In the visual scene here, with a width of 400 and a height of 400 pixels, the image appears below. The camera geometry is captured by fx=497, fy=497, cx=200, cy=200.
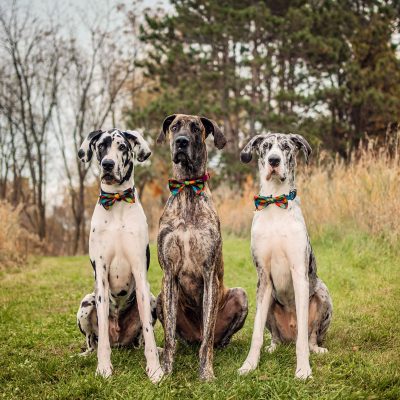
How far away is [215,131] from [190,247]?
3.40 ft

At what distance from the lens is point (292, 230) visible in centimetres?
384

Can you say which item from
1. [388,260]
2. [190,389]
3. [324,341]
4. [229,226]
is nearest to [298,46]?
[229,226]

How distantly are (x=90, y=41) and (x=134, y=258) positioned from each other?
2079 cm

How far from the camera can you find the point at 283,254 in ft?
12.7

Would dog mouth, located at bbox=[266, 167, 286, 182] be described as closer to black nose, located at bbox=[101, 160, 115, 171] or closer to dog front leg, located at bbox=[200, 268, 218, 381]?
dog front leg, located at bbox=[200, 268, 218, 381]

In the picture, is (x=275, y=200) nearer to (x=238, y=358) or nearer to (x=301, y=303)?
(x=301, y=303)

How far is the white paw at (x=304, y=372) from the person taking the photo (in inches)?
141

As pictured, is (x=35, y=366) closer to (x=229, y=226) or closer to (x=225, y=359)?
(x=225, y=359)

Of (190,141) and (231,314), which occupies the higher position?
(190,141)

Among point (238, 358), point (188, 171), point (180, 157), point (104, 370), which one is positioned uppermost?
point (180, 157)

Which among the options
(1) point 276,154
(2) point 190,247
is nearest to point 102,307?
(2) point 190,247

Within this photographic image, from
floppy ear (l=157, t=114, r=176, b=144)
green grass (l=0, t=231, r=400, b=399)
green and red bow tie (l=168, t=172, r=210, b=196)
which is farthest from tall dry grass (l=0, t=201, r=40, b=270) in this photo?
green and red bow tie (l=168, t=172, r=210, b=196)

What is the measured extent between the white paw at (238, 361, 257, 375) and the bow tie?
47.9 inches

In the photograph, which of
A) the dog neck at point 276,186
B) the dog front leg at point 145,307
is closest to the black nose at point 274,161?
the dog neck at point 276,186
